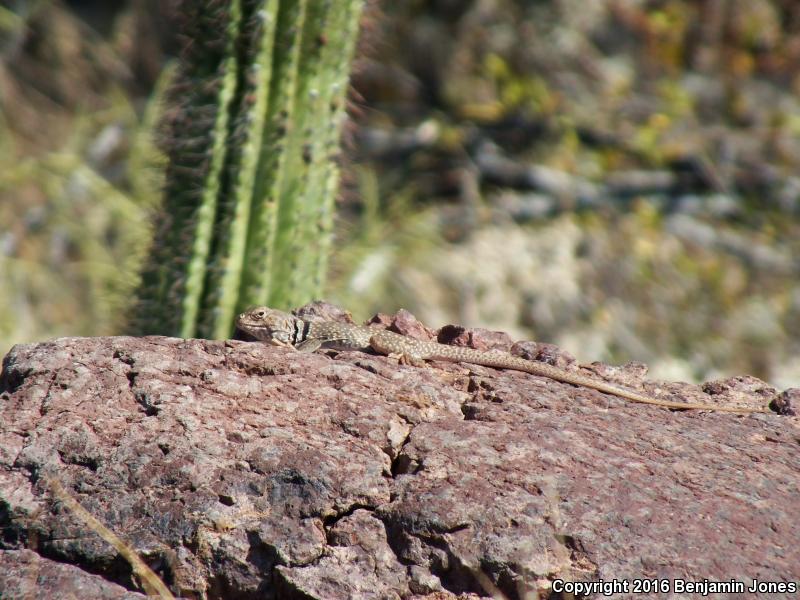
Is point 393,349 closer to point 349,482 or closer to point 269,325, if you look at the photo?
point 269,325

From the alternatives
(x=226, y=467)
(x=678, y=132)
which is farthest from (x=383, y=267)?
(x=226, y=467)

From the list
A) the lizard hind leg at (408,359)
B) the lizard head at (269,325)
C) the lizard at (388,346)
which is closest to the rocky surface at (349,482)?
the lizard at (388,346)

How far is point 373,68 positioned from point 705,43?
138 inches

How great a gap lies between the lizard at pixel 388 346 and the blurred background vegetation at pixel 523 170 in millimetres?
3294

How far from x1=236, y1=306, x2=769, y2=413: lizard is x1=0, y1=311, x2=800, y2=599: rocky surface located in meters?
0.15

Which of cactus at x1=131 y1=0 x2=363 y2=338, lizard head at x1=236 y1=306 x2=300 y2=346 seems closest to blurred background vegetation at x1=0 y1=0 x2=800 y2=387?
cactus at x1=131 y1=0 x2=363 y2=338

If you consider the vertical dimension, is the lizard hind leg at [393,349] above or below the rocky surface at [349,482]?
above

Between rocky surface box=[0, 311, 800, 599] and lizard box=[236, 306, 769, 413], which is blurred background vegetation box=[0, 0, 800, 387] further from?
rocky surface box=[0, 311, 800, 599]

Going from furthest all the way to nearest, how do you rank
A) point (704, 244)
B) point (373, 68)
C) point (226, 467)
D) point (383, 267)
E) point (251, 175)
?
1. point (373, 68)
2. point (704, 244)
3. point (383, 267)
4. point (251, 175)
5. point (226, 467)

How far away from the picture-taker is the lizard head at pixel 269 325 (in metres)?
4.78

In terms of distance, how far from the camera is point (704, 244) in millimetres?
9969

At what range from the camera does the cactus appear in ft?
18.0

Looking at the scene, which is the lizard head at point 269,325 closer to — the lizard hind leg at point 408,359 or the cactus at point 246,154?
the lizard hind leg at point 408,359

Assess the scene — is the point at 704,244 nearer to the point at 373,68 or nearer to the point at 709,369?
the point at 709,369
